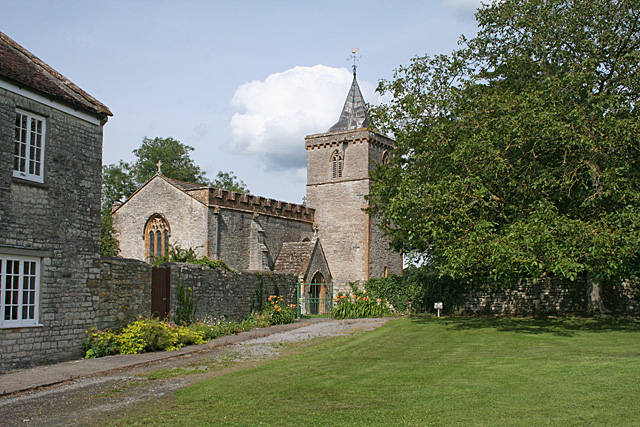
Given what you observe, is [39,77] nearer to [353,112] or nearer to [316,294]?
[316,294]

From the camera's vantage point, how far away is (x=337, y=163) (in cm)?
3925

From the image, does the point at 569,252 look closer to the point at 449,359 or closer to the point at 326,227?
the point at 449,359

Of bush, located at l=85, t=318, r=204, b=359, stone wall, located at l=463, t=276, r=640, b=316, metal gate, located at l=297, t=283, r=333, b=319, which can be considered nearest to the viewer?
bush, located at l=85, t=318, r=204, b=359

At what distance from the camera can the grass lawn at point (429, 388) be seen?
23.3 ft

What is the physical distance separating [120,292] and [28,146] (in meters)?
4.39

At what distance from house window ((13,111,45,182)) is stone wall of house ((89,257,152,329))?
112 inches

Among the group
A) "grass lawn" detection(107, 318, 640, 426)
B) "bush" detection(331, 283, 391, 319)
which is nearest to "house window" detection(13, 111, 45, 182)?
"grass lawn" detection(107, 318, 640, 426)

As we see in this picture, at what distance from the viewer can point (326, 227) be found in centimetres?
3872

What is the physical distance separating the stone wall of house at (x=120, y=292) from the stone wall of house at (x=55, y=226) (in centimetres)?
31

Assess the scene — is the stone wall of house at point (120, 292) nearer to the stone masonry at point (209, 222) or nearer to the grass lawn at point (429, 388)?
the grass lawn at point (429, 388)

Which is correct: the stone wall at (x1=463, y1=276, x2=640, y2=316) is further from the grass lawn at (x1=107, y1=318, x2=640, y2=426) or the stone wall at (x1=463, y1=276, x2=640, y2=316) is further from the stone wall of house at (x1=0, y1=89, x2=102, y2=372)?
the stone wall of house at (x1=0, y1=89, x2=102, y2=372)

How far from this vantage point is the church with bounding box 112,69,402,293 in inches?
1233

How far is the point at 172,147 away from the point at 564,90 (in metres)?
43.5

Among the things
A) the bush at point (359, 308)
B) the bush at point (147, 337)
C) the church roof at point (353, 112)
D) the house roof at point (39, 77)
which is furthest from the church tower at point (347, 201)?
the house roof at point (39, 77)
